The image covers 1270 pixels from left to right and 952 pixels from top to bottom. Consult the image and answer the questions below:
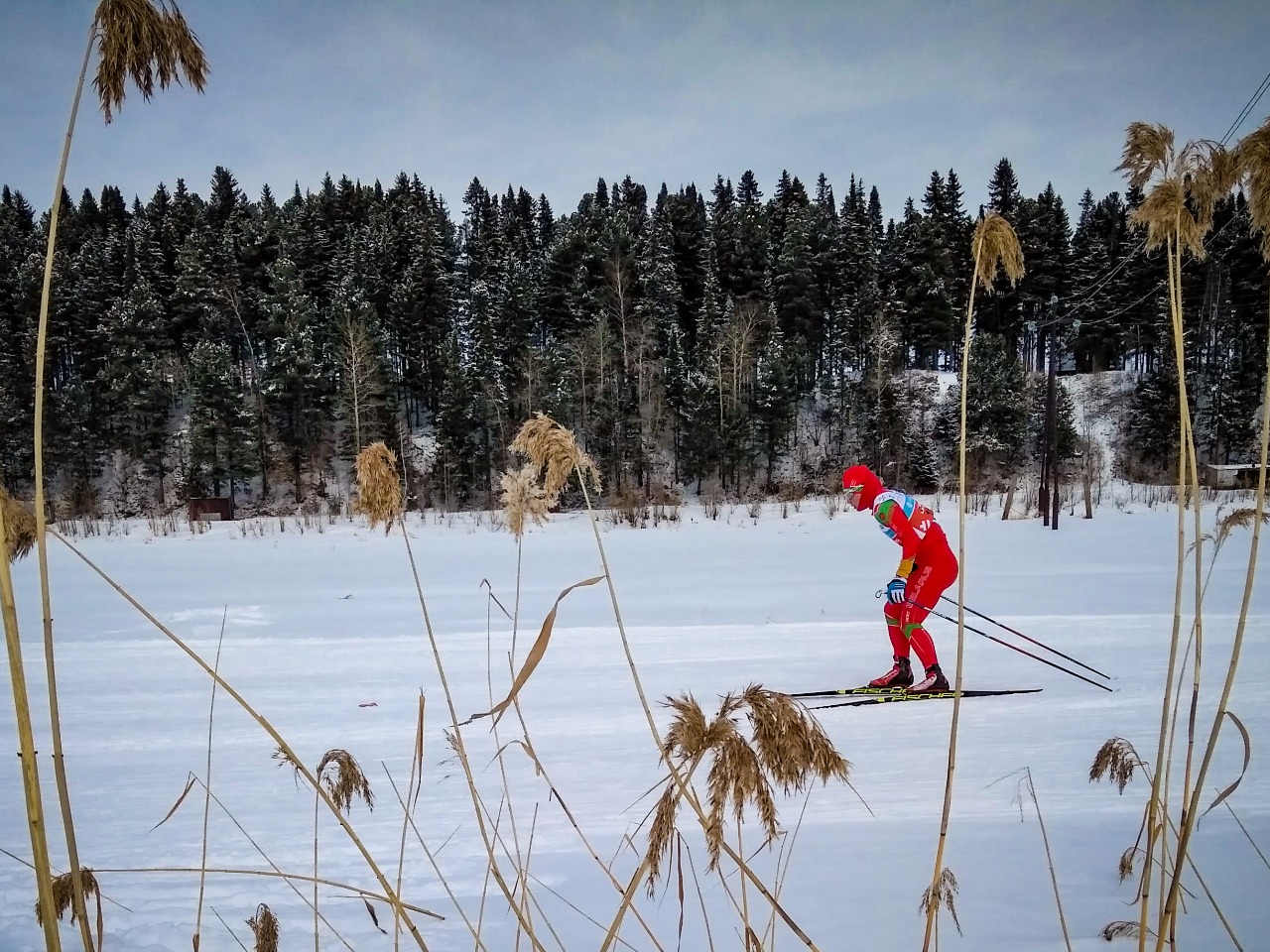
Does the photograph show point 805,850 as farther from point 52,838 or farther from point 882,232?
point 882,232

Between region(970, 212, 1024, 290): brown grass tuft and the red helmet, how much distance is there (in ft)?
12.8

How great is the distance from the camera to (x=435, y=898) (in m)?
2.61

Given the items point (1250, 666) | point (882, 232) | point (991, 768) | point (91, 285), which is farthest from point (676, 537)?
point (882, 232)

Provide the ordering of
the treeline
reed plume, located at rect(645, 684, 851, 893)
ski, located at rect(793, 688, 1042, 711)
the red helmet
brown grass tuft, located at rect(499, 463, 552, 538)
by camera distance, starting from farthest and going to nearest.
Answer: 1. the treeline
2. the red helmet
3. ski, located at rect(793, 688, 1042, 711)
4. brown grass tuft, located at rect(499, 463, 552, 538)
5. reed plume, located at rect(645, 684, 851, 893)

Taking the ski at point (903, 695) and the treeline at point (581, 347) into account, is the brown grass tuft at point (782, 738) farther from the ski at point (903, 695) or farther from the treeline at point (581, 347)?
the treeline at point (581, 347)

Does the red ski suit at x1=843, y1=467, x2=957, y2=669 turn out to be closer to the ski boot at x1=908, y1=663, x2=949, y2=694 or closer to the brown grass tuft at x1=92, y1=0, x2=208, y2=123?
the ski boot at x1=908, y1=663, x2=949, y2=694

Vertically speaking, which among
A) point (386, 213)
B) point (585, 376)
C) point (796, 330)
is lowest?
point (585, 376)

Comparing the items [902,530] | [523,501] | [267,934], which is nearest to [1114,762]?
[523,501]

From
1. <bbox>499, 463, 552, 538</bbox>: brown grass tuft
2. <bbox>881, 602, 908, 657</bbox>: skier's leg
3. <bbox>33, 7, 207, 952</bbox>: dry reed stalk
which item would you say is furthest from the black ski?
<bbox>33, 7, 207, 952</bbox>: dry reed stalk

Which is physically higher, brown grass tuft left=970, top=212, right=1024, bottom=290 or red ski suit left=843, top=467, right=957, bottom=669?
brown grass tuft left=970, top=212, right=1024, bottom=290

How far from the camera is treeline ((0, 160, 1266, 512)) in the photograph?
31281 millimetres

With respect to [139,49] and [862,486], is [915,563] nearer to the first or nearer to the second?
[862,486]

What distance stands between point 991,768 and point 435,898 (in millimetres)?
2939

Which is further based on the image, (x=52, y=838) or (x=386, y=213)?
(x=386, y=213)
